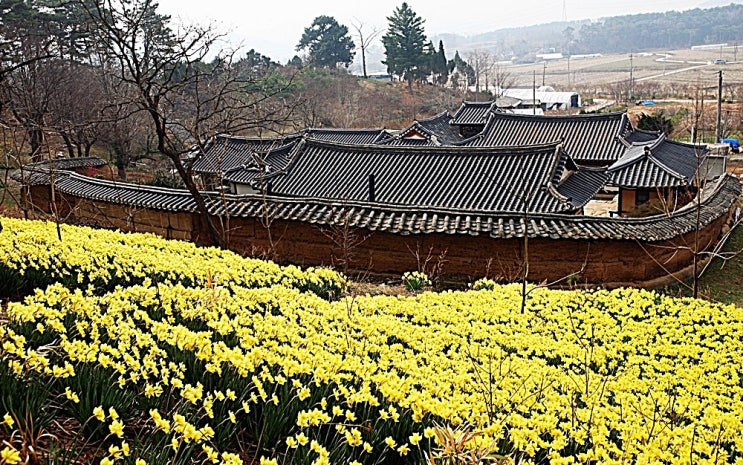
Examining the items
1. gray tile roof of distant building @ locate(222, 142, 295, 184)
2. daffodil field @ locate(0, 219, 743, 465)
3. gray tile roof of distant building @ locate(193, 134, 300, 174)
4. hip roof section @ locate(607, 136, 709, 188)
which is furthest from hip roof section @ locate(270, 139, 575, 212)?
daffodil field @ locate(0, 219, 743, 465)

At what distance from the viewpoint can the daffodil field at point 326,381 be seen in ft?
11.0

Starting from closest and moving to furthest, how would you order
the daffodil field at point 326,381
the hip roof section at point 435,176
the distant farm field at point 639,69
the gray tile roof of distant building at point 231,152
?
the daffodil field at point 326,381, the hip roof section at point 435,176, the gray tile roof of distant building at point 231,152, the distant farm field at point 639,69

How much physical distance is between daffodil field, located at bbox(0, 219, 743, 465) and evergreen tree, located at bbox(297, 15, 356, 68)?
6737 centimetres

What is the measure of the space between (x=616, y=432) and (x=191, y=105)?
3549 cm

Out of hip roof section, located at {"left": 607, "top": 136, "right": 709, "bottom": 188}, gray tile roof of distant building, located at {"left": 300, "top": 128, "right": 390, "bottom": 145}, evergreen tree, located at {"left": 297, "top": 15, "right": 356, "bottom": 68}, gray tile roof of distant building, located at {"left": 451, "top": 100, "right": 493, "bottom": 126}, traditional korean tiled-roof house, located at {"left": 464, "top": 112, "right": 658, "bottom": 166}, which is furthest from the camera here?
evergreen tree, located at {"left": 297, "top": 15, "right": 356, "bottom": 68}

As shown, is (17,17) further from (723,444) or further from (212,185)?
(723,444)

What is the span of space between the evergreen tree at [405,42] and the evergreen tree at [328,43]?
927 cm

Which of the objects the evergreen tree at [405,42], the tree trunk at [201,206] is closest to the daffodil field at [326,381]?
the tree trunk at [201,206]

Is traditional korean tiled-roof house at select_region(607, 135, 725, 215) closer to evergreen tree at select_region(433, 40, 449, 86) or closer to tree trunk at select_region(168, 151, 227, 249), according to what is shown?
tree trunk at select_region(168, 151, 227, 249)

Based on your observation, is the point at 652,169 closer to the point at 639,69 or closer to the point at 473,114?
the point at 473,114

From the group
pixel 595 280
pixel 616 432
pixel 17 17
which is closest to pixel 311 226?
pixel 595 280

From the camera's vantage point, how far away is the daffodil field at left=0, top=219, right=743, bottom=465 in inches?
132

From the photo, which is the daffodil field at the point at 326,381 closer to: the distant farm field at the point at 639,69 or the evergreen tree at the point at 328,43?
the evergreen tree at the point at 328,43

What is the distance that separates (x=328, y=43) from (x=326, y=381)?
71713mm
